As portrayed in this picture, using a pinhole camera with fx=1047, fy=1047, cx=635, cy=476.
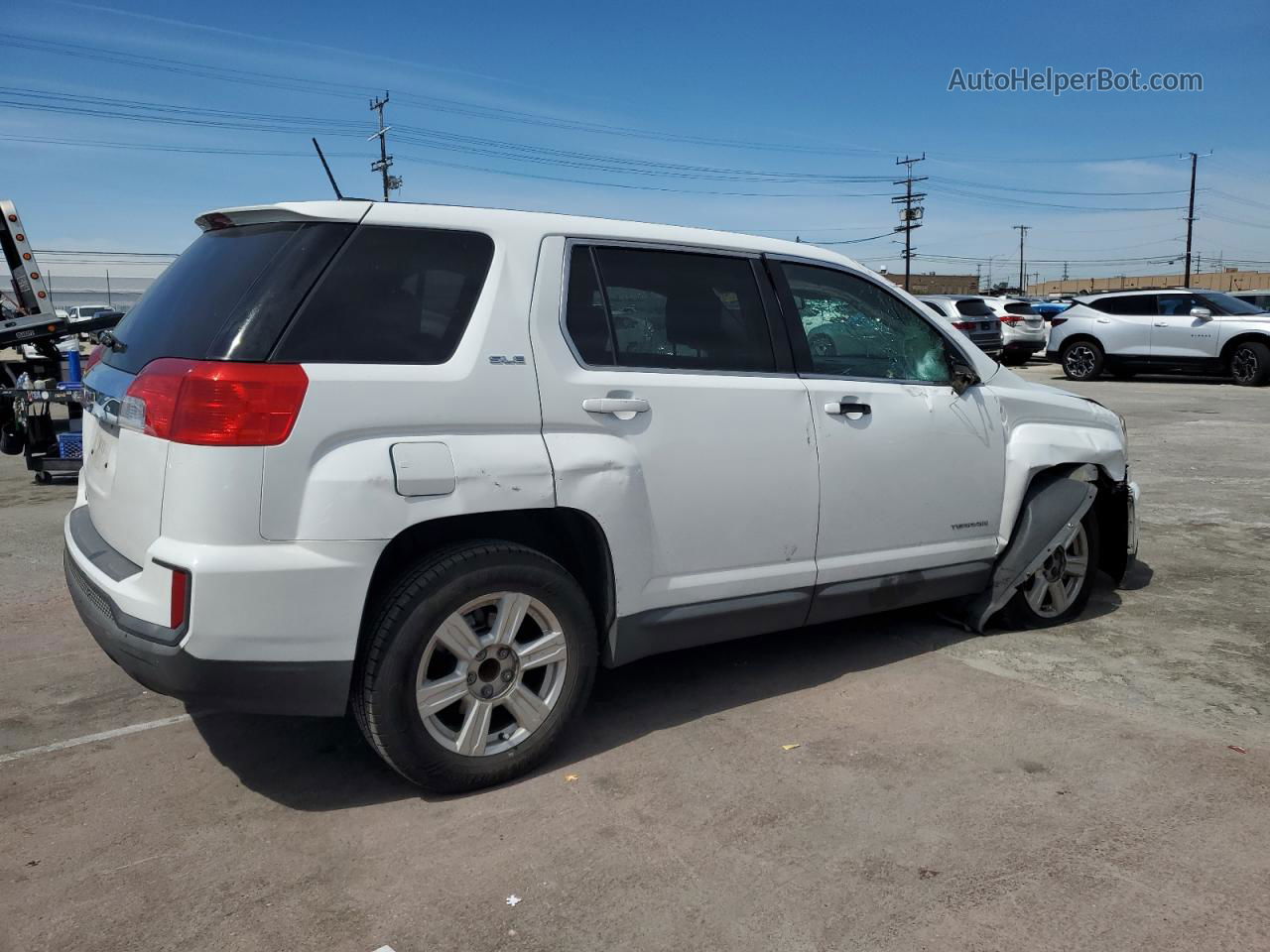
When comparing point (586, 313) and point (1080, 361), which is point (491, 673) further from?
point (1080, 361)

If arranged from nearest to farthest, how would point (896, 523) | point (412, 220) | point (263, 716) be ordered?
point (412, 220)
point (263, 716)
point (896, 523)

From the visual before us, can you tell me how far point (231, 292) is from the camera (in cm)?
316

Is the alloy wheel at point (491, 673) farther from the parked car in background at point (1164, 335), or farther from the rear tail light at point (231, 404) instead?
the parked car in background at point (1164, 335)

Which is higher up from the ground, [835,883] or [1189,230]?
[1189,230]

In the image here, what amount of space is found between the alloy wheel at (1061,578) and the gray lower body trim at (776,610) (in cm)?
34

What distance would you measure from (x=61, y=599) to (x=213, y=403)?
135 inches

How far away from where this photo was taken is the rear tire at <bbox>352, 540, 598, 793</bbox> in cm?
312

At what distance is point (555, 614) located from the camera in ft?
11.3

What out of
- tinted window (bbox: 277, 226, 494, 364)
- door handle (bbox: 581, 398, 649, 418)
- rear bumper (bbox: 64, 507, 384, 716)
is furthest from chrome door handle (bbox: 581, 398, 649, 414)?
rear bumper (bbox: 64, 507, 384, 716)

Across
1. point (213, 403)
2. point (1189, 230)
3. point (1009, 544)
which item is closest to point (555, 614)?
point (213, 403)

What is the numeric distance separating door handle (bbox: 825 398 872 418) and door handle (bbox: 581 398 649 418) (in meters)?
0.89

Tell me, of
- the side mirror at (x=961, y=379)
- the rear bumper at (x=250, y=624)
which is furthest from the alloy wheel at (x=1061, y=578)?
the rear bumper at (x=250, y=624)

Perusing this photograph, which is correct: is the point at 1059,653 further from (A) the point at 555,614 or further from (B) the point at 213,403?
(B) the point at 213,403

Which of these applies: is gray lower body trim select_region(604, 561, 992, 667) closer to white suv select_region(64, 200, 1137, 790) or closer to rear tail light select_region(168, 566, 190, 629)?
white suv select_region(64, 200, 1137, 790)
